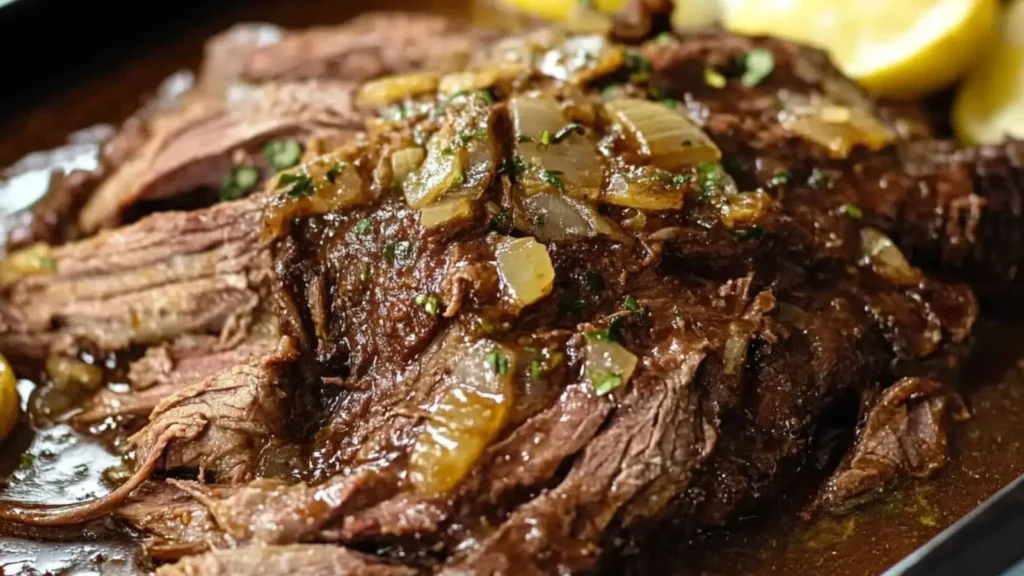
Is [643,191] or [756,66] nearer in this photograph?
[643,191]

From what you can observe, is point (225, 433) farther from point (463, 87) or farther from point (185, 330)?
point (463, 87)

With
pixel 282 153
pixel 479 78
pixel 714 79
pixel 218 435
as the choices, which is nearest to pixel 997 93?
pixel 714 79

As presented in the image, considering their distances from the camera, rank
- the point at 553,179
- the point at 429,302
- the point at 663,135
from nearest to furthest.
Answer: the point at 429,302
the point at 553,179
the point at 663,135

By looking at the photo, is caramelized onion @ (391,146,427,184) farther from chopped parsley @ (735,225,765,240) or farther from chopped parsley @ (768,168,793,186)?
chopped parsley @ (768,168,793,186)

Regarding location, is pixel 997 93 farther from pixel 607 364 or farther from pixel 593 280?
pixel 607 364

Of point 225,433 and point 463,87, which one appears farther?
point 463,87

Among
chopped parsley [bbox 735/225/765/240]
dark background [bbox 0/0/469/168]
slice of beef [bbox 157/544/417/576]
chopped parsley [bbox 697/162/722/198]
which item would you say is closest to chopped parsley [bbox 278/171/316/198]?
slice of beef [bbox 157/544/417/576]

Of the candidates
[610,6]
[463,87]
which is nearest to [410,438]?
[463,87]
